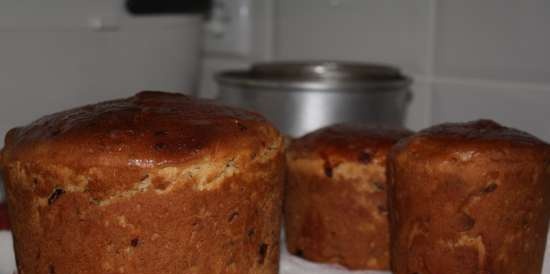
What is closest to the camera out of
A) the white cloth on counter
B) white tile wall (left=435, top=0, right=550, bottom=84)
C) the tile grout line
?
the white cloth on counter

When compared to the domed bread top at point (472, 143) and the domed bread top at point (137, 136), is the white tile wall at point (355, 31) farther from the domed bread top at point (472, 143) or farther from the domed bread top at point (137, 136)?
the domed bread top at point (137, 136)

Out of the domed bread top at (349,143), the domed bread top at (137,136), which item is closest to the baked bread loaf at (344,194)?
the domed bread top at (349,143)

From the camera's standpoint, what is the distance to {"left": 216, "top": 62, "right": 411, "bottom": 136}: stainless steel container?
1200mm

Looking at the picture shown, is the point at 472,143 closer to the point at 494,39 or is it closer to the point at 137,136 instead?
the point at 137,136

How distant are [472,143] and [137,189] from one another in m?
0.37

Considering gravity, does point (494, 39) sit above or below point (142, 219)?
above

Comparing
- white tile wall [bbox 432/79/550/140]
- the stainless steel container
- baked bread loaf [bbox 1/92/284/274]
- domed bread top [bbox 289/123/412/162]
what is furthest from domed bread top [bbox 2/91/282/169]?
white tile wall [bbox 432/79/550/140]

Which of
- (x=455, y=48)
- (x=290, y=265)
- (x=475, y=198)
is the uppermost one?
(x=455, y=48)

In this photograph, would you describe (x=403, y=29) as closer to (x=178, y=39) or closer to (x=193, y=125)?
(x=178, y=39)

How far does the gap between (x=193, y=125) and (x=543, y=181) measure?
40 cm

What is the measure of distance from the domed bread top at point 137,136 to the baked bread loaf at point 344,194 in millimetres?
168

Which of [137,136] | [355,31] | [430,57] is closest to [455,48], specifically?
[430,57]

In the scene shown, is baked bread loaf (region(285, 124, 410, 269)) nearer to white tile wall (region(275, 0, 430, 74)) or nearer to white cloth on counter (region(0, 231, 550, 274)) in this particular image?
white cloth on counter (region(0, 231, 550, 274))

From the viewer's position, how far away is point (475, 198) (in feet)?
2.76
